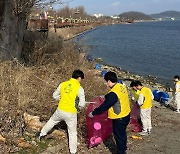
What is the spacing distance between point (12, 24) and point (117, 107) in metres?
5.93

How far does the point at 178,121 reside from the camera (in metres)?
11.1

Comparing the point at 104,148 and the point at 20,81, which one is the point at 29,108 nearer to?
the point at 20,81

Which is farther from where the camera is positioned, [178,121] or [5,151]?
[178,121]

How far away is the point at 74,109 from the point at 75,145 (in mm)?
833

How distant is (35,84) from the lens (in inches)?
385

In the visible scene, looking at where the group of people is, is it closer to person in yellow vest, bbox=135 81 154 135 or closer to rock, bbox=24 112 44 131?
rock, bbox=24 112 44 131

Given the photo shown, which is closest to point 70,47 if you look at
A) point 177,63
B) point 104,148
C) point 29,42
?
point 29,42

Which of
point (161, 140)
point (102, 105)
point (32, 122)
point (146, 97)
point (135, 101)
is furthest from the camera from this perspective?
point (135, 101)


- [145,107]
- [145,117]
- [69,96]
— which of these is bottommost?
[145,117]

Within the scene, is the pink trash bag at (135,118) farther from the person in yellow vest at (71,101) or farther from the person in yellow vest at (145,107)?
the person in yellow vest at (71,101)

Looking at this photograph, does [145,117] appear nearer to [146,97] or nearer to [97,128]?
[146,97]

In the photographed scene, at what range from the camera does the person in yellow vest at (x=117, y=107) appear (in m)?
6.70

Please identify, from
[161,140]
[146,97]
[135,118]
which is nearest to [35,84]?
[135,118]

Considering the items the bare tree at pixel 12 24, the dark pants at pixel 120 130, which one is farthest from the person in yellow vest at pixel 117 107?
the bare tree at pixel 12 24
